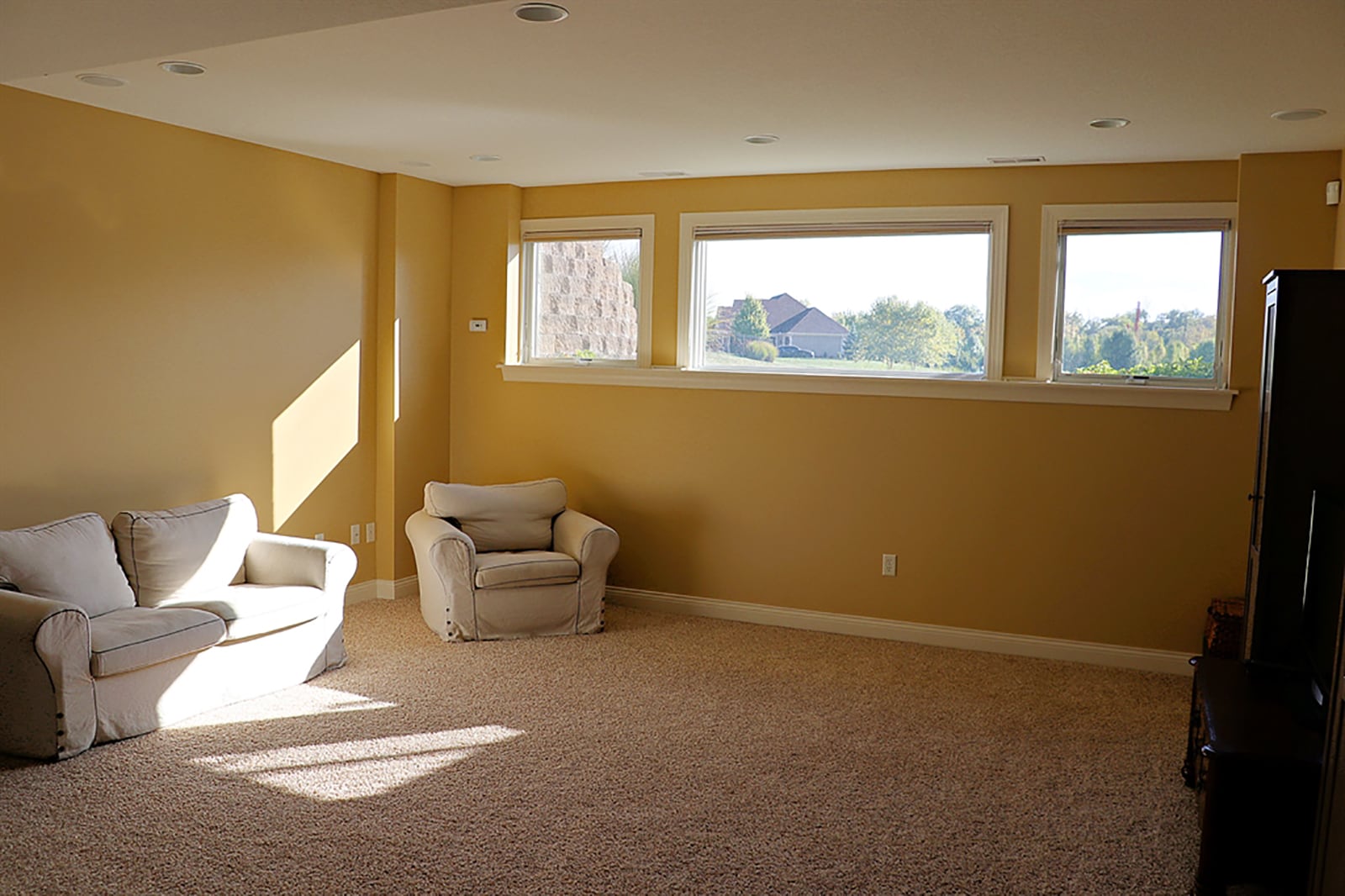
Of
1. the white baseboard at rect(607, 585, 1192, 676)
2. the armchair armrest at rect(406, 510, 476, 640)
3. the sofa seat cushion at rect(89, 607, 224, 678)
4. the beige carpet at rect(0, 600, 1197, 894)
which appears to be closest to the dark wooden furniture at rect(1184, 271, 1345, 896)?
the beige carpet at rect(0, 600, 1197, 894)

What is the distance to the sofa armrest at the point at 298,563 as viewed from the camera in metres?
4.82

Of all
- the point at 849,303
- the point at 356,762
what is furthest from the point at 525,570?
the point at 849,303

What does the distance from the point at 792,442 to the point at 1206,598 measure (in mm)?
2146

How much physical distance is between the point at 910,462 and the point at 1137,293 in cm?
136

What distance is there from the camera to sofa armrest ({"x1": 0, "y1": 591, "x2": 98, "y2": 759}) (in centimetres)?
363

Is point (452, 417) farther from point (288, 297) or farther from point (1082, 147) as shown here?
point (1082, 147)

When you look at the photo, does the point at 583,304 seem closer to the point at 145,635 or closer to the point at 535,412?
the point at 535,412

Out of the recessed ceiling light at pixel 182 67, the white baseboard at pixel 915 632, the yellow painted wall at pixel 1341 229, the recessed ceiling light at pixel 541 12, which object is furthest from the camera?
the white baseboard at pixel 915 632

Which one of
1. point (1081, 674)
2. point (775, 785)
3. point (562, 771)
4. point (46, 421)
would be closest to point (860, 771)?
point (775, 785)

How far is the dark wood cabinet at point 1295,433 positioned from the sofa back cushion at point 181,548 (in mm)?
4061

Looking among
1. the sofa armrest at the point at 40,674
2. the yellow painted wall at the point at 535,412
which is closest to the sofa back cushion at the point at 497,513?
the yellow painted wall at the point at 535,412

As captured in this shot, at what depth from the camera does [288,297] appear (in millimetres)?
5660

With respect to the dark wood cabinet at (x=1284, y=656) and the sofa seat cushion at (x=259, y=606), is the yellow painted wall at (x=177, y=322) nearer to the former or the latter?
the sofa seat cushion at (x=259, y=606)

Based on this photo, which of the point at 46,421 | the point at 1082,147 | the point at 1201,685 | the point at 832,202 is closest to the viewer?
the point at 1201,685
